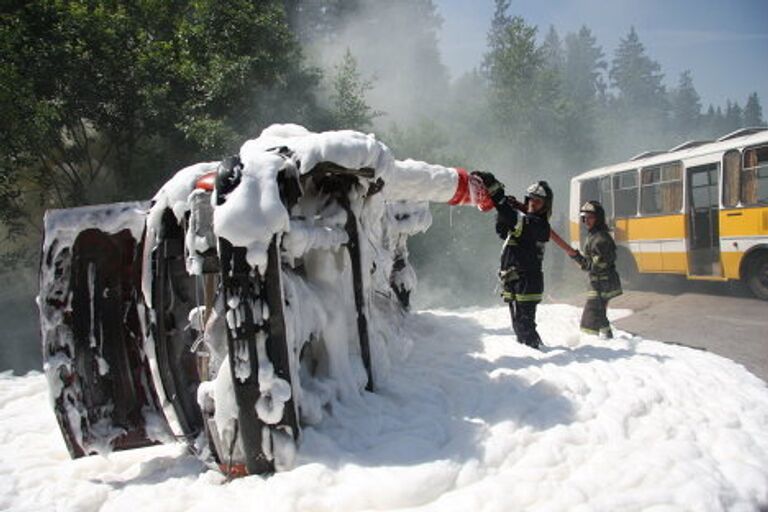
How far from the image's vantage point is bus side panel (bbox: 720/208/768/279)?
9.35m

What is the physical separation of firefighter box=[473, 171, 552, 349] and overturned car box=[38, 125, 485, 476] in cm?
183

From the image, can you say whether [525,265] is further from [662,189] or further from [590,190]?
[590,190]

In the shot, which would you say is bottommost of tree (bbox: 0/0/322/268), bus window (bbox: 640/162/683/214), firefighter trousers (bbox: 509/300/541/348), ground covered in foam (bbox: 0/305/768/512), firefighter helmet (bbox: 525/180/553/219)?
ground covered in foam (bbox: 0/305/768/512)

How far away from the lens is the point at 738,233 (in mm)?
9680

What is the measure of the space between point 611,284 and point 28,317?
1006cm

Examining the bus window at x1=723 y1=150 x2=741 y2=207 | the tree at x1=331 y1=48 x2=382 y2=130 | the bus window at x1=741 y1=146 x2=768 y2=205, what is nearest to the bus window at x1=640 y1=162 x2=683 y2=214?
the bus window at x1=723 y1=150 x2=741 y2=207

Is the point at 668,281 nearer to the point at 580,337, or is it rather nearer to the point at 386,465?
the point at 580,337

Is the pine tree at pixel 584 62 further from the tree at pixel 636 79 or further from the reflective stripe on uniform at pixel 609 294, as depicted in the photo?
the reflective stripe on uniform at pixel 609 294

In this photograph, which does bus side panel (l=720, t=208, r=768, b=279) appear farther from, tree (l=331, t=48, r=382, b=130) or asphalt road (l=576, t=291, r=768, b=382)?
tree (l=331, t=48, r=382, b=130)

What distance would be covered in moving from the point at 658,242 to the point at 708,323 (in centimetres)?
410

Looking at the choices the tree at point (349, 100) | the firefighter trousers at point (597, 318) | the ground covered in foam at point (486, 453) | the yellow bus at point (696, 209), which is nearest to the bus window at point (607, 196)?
the yellow bus at point (696, 209)

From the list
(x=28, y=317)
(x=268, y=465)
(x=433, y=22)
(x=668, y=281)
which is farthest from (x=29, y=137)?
(x=433, y=22)

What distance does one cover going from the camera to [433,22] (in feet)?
116

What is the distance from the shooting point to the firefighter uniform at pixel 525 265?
495 cm
